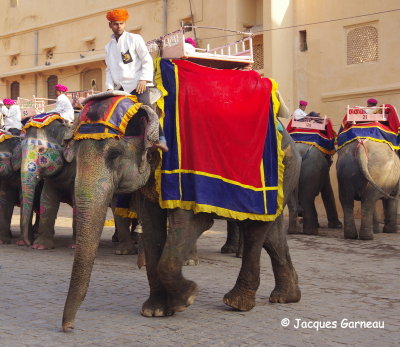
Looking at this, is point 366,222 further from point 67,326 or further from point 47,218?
point 67,326

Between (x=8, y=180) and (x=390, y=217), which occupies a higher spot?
(x=8, y=180)

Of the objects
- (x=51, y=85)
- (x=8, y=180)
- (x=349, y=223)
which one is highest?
(x=51, y=85)

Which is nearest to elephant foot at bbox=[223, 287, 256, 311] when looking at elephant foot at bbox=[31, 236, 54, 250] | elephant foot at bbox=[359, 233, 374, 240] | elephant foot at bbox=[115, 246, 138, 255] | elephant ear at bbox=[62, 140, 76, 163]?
elephant ear at bbox=[62, 140, 76, 163]

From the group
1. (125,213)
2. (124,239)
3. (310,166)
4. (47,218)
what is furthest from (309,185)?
(125,213)

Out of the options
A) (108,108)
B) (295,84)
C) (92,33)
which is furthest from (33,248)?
(92,33)

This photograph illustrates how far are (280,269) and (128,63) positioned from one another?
7.73ft

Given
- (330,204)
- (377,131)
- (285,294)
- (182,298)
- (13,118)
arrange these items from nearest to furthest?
(182,298) → (285,294) → (377,131) → (330,204) → (13,118)

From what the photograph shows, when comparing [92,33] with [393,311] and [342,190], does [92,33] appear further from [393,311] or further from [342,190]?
[393,311]

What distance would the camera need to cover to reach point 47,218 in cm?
1070

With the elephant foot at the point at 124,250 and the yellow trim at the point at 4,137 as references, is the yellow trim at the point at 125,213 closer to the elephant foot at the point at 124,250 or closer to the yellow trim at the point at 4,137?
the elephant foot at the point at 124,250

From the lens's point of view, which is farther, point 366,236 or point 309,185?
point 309,185

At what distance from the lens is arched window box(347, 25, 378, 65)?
1653 cm

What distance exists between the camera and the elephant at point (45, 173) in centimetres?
1022

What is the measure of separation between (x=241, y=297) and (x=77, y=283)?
160 cm
